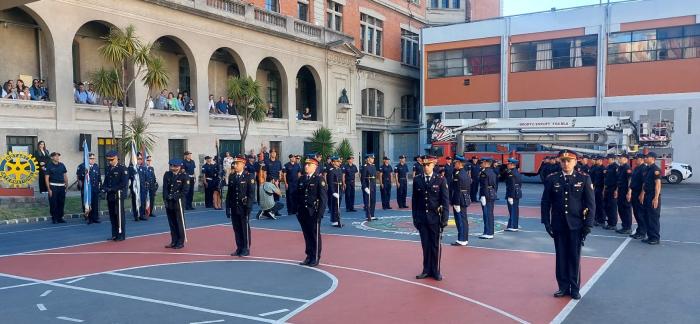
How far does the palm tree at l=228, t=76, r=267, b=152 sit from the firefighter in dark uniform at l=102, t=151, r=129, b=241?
1078 centimetres

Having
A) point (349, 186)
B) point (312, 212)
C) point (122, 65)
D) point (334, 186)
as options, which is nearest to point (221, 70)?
point (122, 65)

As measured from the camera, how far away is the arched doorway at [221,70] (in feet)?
89.9

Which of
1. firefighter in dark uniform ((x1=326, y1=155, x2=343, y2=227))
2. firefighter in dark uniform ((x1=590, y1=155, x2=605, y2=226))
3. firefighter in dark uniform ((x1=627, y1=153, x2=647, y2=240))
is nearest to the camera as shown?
firefighter in dark uniform ((x1=627, y1=153, x2=647, y2=240))

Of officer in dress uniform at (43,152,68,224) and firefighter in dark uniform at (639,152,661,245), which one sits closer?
firefighter in dark uniform at (639,152,661,245)

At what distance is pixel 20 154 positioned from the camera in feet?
55.8

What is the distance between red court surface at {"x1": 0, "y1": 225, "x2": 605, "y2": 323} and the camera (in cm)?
662

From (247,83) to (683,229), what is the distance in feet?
56.2

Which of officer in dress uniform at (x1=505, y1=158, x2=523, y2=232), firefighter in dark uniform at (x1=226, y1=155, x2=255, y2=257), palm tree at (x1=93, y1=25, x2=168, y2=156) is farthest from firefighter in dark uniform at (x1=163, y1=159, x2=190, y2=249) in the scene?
palm tree at (x1=93, y1=25, x2=168, y2=156)

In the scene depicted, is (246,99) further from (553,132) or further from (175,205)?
(553,132)

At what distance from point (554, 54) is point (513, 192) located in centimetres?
2597

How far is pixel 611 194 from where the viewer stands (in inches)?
529

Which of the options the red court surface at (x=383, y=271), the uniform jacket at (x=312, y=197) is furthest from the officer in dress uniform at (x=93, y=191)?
the uniform jacket at (x=312, y=197)

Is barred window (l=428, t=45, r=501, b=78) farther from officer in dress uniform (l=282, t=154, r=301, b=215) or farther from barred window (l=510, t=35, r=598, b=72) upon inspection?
officer in dress uniform (l=282, t=154, r=301, b=215)

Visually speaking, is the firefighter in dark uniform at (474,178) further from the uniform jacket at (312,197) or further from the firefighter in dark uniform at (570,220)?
the firefighter in dark uniform at (570,220)
